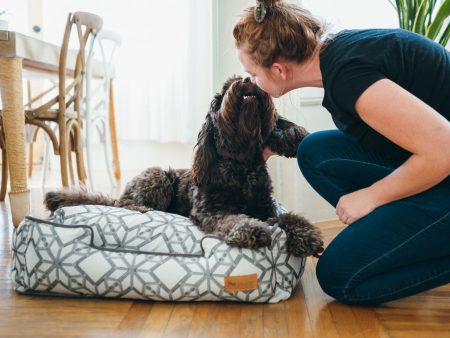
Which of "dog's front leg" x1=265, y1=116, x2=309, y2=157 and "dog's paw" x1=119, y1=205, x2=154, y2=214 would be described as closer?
"dog's front leg" x1=265, y1=116, x2=309, y2=157

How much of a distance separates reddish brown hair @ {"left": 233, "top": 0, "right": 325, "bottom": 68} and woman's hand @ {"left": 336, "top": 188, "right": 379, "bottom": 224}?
42cm

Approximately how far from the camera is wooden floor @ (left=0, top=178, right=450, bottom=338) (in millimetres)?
1398

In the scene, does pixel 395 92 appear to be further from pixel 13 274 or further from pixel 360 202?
pixel 13 274

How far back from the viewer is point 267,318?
150cm

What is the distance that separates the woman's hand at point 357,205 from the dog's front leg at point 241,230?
0.79 ft

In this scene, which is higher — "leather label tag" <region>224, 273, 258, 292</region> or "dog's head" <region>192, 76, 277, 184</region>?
"dog's head" <region>192, 76, 277, 184</region>

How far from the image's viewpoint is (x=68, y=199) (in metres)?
2.18

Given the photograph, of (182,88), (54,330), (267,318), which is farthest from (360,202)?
(182,88)

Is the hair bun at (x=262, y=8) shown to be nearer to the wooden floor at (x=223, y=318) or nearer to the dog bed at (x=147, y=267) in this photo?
the dog bed at (x=147, y=267)

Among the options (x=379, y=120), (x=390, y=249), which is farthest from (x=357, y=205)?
(x=379, y=120)

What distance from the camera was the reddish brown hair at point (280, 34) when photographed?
144cm

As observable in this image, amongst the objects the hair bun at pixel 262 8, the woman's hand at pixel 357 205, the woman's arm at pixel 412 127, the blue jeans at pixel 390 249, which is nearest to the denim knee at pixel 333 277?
the blue jeans at pixel 390 249

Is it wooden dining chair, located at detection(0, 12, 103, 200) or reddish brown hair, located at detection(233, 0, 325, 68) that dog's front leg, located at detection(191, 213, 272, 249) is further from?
wooden dining chair, located at detection(0, 12, 103, 200)

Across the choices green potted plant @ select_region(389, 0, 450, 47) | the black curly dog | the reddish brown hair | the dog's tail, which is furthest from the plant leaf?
the dog's tail
